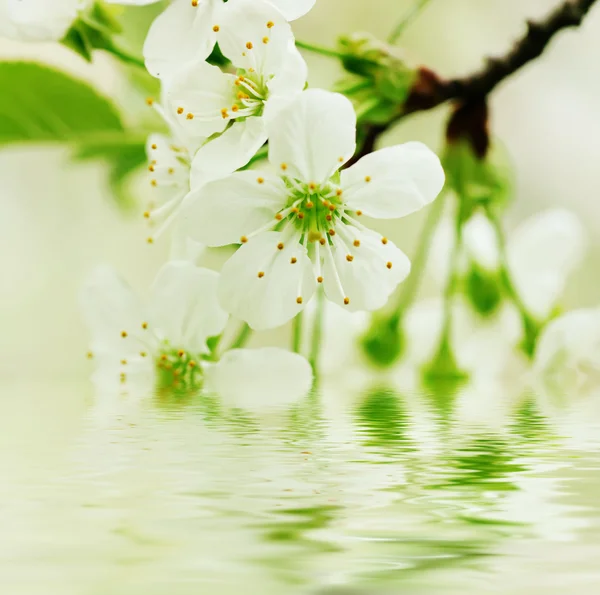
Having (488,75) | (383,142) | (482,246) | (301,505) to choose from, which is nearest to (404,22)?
(488,75)

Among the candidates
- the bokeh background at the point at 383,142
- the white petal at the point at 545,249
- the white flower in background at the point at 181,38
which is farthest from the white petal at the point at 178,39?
the bokeh background at the point at 383,142

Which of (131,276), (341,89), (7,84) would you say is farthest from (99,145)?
(131,276)

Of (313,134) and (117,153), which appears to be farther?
(117,153)

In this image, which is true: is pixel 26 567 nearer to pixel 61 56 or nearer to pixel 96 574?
pixel 96 574

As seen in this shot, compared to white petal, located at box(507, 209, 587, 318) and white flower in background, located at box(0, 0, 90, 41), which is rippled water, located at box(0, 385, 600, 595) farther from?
white petal, located at box(507, 209, 587, 318)

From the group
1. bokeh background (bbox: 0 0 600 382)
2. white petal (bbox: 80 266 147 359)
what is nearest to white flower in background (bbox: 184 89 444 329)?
white petal (bbox: 80 266 147 359)

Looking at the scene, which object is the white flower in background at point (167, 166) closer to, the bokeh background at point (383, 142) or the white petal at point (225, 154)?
the white petal at point (225, 154)

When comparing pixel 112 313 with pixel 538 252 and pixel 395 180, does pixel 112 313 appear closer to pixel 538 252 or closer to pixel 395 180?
pixel 395 180

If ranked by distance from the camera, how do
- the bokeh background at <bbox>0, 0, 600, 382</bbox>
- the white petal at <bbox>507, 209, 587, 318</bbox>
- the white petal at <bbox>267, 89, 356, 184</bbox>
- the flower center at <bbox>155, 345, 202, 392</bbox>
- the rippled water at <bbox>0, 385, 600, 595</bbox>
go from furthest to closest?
the bokeh background at <bbox>0, 0, 600, 382</bbox>, the white petal at <bbox>507, 209, 587, 318</bbox>, the flower center at <bbox>155, 345, 202, 392</bbox>, the white petal at <bbox>267, 89, 356, 184</bbox>, the rippled water at <bbox>0, 385, 600, 595</bbox>
